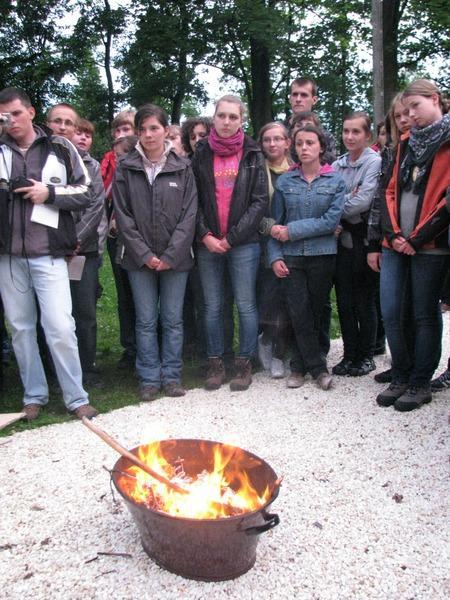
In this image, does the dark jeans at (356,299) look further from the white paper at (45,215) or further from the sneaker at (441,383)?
the white paper at (45,215)

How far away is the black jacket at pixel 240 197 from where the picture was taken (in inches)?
203

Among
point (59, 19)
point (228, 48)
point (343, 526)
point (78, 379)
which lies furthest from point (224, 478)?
point (59, 19)

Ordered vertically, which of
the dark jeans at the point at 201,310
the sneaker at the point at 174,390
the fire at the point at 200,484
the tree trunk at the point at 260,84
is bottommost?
the sneaker at the point at 174,390

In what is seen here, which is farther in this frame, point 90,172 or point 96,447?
point 90,172

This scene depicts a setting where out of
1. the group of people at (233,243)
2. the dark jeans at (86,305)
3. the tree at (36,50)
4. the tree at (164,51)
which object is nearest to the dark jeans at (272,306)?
the group of people at (233,243)

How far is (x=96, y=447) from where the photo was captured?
4156mm

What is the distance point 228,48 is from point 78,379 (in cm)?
1861

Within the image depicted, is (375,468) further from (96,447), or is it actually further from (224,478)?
(96,447)

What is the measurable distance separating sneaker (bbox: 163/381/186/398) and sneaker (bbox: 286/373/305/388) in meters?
0.97

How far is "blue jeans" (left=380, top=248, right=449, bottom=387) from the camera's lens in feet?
14.9

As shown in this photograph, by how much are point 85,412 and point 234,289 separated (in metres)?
1.70

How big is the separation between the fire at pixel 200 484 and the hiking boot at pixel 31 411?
1.96m

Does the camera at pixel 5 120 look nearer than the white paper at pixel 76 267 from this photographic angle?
Yes

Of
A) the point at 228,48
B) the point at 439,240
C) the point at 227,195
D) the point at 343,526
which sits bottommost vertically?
the point at 343,526
